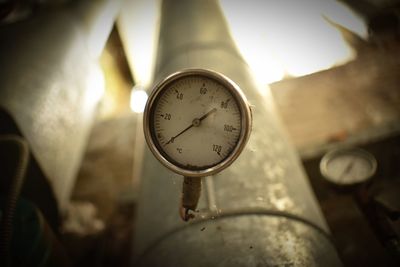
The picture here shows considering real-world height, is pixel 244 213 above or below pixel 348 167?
above

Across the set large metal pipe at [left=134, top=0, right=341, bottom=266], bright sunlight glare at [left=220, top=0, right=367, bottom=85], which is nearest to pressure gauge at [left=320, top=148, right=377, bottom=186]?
large metal pipe at [left=134, top=0, right=341, bottom=266]

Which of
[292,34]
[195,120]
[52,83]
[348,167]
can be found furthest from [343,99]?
[52,83]

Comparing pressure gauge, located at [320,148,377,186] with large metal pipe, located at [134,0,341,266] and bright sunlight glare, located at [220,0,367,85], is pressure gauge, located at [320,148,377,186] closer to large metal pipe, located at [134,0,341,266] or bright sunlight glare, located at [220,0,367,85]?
large metal pipe, located at [134,0,341,266]

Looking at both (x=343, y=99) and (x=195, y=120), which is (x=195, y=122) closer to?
(x=195, y=120)

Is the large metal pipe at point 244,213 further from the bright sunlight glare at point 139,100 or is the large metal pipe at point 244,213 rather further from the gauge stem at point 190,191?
the bright sunlight glare at point 139,100

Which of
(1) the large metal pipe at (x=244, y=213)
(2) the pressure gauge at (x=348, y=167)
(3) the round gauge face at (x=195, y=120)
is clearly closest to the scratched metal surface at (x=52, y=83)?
(1) the large metal pipe at (x=244, y=213)

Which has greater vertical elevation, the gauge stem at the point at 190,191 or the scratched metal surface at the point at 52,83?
the gauge stem at the point at 190,191

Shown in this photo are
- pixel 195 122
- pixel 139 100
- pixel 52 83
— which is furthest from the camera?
pixel 139 100
